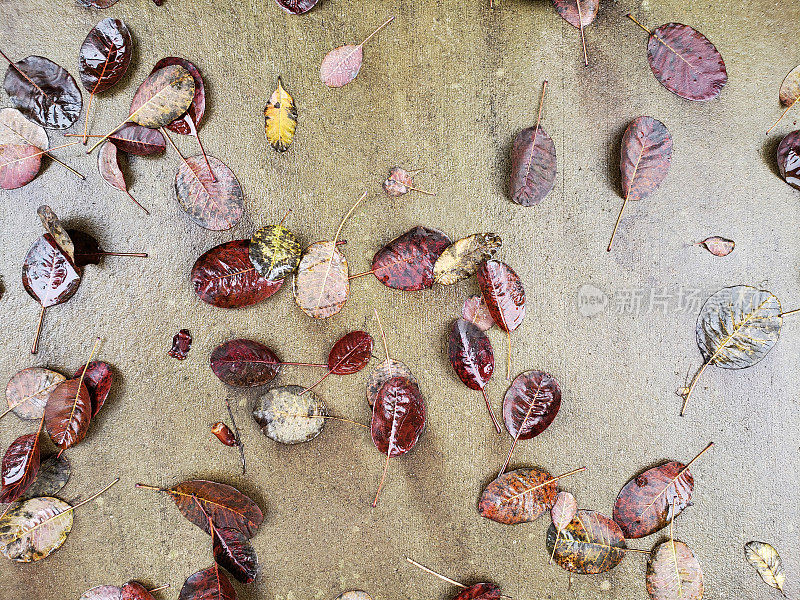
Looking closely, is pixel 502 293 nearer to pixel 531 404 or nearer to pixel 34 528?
pixel 531 404

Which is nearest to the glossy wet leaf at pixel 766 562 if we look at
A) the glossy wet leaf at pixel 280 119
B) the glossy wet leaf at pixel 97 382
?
the glossy wet leaf at pixel 280 119

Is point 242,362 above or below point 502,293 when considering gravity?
below

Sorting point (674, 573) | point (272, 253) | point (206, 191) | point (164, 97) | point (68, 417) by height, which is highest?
point (164, 97)

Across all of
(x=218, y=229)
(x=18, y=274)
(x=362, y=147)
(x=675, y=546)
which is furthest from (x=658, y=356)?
(x=18, y=274)

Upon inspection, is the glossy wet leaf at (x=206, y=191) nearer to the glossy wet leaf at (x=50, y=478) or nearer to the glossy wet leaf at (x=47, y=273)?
the glossy wet leaf at (x=47, y=273)

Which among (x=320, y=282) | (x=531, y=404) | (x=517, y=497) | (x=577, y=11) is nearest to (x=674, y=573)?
(x=517, y=497)

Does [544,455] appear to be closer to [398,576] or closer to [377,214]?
[398,576]
